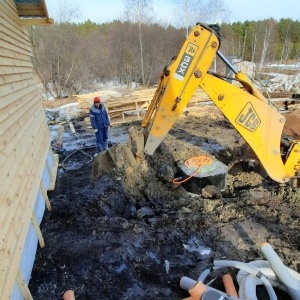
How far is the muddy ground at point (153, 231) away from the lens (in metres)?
3.43

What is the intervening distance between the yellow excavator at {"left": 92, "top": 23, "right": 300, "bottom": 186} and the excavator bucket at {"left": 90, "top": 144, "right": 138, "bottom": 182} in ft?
3.01

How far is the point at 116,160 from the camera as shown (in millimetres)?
6004

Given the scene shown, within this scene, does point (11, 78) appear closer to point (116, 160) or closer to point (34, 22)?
point (116, 160)

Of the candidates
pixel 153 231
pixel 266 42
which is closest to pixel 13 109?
pixel 153 231

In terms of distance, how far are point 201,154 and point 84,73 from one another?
24.7 meters

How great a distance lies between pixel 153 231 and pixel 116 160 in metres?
2.15

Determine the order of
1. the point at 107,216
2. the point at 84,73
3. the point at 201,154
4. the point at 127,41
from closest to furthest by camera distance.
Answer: the point at 107,216, the point at 201,154, the point at 84,73, the point at 127,41

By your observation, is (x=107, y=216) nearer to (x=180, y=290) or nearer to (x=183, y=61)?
(x=180, y=290)

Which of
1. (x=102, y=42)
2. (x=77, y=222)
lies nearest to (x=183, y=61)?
(x=77, y=222)

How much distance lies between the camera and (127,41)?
108 feet

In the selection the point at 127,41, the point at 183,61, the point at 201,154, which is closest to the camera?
the point at 183,61

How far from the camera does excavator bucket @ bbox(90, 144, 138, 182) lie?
19.4 feet

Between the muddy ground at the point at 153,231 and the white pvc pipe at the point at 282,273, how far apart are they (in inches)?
13.8

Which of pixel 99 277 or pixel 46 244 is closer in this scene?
pixel 99 277
